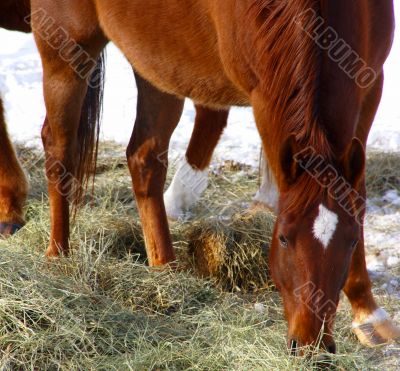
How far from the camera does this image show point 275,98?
2.70 metres

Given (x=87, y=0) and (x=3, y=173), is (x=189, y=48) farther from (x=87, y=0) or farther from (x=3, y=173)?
(x=3, y=173)

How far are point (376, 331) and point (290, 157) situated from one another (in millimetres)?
1120

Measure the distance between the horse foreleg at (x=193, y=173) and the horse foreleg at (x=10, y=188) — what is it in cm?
78

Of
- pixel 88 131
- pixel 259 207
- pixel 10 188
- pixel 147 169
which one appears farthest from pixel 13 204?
pixel 259 207

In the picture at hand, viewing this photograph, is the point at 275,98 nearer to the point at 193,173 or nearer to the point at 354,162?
the point at 354,162

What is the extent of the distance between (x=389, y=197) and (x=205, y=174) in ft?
3.39

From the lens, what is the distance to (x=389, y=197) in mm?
4676

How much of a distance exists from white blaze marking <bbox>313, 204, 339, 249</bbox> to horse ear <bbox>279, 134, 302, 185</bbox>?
137 mm

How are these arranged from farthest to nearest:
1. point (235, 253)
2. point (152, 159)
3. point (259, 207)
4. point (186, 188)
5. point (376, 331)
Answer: point (186, 188) → point (259, 207) → point (152, 159) → point (235, 253) → point (376, 331)

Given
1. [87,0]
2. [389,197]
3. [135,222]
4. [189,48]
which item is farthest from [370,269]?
A: [87,0]

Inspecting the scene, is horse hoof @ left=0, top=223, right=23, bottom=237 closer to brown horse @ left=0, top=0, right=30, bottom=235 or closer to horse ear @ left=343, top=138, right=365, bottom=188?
brown horse @ left=0, top=0, right=30, bottom=235

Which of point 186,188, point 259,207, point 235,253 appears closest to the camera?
point 235,253

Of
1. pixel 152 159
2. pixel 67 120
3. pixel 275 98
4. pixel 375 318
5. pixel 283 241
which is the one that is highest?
pixel 275 98

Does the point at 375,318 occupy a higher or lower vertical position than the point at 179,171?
lower
